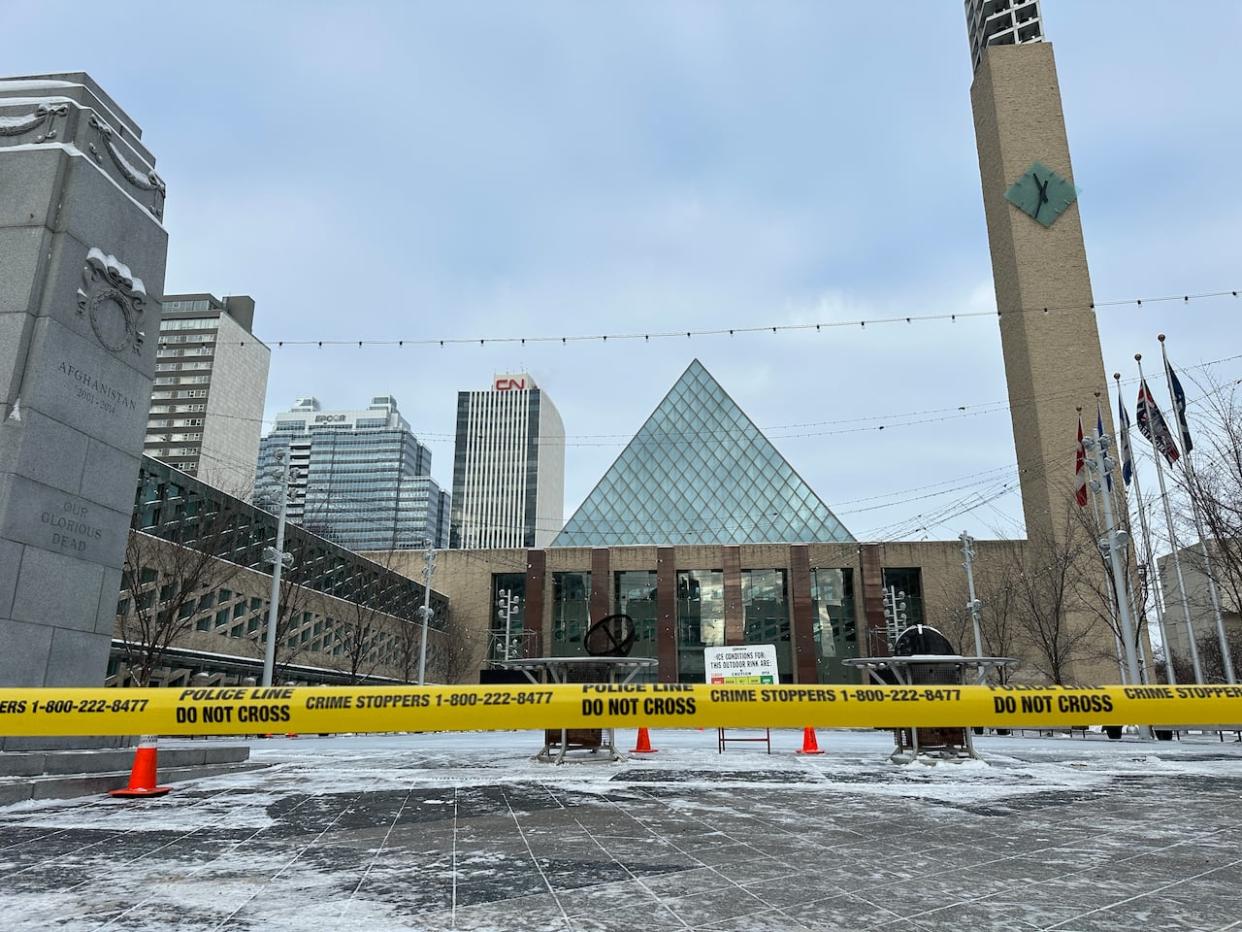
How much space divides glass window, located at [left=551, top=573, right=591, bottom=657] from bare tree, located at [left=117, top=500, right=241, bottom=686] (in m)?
28.3

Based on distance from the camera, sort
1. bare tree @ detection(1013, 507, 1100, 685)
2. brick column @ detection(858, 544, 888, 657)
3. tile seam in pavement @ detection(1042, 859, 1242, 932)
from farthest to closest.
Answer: brick column @ detection(858, 544, 888, 657) → bare tree @ detection(1013, 507, 1100, 685) → tile seam in pavement @ detection(1042, 859, 1242, 932)

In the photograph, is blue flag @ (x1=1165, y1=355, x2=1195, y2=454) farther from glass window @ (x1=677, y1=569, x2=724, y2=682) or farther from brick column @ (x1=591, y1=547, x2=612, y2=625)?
brick column @ (x1=591, y1=547, x2=612, y2=625)

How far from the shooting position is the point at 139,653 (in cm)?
2653

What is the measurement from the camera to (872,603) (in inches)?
2172

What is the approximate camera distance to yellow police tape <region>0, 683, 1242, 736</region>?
516cm

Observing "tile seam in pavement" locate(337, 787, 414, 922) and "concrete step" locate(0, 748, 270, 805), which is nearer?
"tile seam in pavement" locate(337, 787, 414, 922)

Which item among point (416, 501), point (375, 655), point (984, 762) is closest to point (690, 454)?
point (375, 655)

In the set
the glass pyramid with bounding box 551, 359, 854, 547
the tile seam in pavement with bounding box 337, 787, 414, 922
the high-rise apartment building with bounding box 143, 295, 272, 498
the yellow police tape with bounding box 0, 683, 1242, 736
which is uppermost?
the high-rise apartment building with bounding box 143, 295, 272, 498

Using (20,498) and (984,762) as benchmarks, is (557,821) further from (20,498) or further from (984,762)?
(984,762)

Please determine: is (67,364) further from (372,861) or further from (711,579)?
(711,579)

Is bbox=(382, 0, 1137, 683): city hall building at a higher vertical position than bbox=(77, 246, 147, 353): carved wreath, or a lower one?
higher

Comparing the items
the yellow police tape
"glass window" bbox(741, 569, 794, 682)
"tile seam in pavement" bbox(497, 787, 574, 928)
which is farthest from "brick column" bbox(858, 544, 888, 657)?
"tile seam in pavement" bbox(497, 787, 574, 928)

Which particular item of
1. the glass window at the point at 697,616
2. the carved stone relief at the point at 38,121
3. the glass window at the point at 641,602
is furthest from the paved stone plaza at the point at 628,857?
the glass window at the point at 641,602

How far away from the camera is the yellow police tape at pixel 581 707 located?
5.16m
